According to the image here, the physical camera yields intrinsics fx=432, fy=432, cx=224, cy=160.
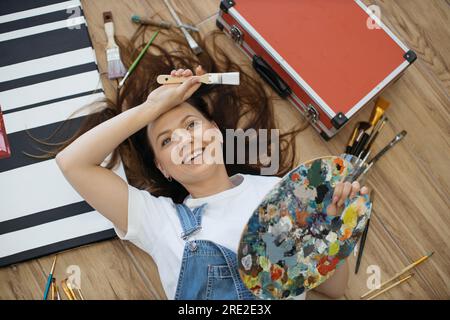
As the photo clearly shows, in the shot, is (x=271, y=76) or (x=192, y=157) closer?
(x=192, y=157)

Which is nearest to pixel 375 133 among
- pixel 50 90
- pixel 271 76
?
pixel 271 76

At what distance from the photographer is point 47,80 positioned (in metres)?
1.23

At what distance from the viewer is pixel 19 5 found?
4.17 ft

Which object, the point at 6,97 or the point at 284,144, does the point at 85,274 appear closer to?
the point at 6,97

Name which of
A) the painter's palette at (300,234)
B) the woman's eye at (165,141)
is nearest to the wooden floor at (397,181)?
the painter's palette at (300,234)

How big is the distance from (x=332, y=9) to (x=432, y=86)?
1.32 feet

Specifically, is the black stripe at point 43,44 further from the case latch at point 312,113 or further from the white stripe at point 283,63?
the case latch at point 312,113

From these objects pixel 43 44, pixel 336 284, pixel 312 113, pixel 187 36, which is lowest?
pixel 336 284

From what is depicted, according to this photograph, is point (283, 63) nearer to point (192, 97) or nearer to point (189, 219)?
point (192, 97)

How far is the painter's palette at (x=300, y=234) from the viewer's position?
0.94 metres

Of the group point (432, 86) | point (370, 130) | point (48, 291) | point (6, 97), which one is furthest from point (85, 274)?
point (432, 86)

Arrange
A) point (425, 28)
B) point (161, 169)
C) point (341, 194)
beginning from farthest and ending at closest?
point (425, 28), point (161, 169), point (341, 194)

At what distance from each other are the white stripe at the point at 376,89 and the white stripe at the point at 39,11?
846mm

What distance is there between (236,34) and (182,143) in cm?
41
